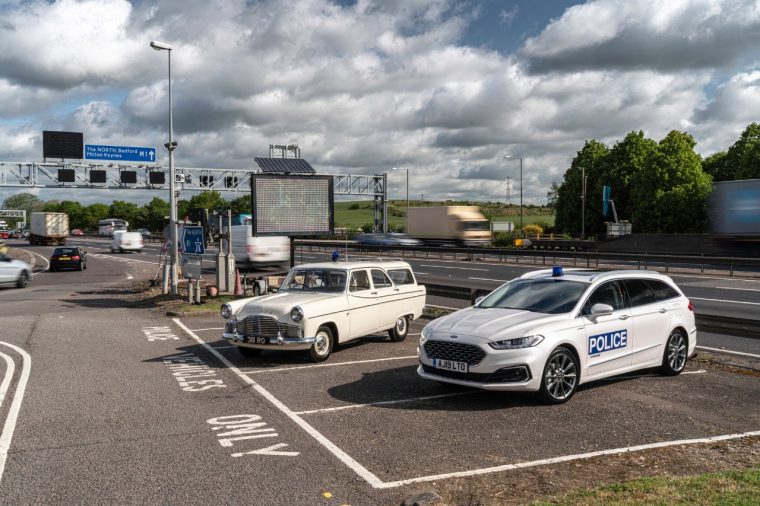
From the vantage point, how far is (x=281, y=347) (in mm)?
10633

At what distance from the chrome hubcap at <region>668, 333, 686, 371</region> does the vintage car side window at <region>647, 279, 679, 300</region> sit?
55 centimetres

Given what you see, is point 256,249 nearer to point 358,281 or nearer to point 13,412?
point 358,281

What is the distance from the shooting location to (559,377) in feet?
26.5

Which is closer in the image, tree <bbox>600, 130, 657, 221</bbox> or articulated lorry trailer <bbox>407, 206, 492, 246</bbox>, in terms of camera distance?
articulated lorry trailer <bbox>407, 206, 492, 246</bbox>

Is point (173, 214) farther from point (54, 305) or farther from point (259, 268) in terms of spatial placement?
point (259, 268)

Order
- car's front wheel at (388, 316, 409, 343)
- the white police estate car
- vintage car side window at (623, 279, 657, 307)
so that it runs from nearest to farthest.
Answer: the white police estate car
vintage car side window at (623, 279, 657, 307)
car's front wheel at (388, 316, 409, 343)

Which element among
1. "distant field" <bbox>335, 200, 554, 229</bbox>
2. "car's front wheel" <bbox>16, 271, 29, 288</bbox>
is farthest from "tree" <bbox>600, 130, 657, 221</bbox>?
"distant field" <bbox>335, 200, 554, 229</bbox>

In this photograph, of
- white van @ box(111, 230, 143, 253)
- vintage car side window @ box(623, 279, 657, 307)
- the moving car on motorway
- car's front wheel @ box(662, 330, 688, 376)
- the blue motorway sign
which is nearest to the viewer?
vintage car side window @ box(623, 279, 657, 307)

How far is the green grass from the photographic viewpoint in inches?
195

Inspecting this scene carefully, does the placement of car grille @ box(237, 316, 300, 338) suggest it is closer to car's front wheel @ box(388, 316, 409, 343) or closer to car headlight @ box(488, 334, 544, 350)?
car's front wheel @ box(388, 316, 409, 343)

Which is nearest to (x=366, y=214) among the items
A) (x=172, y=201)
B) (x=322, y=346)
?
(x=172, y=201)

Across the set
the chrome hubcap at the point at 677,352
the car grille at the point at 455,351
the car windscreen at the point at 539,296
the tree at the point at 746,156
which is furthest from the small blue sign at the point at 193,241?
the tree at the point at 746,156

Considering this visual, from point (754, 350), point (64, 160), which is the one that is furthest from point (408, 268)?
point (64, 160)

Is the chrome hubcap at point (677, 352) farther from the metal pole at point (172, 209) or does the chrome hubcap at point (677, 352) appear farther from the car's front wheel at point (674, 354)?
the metal pole at point (172, 209)
